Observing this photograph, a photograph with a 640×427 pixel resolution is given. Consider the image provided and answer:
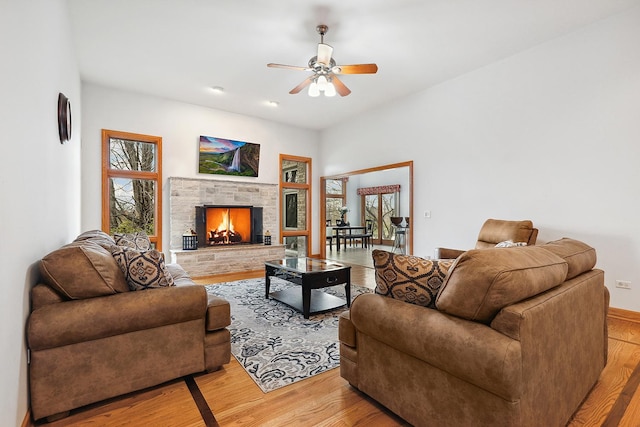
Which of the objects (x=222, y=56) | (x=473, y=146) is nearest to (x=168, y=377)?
(x=222, y=56)

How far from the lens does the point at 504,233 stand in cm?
368

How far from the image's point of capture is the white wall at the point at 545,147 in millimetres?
3213

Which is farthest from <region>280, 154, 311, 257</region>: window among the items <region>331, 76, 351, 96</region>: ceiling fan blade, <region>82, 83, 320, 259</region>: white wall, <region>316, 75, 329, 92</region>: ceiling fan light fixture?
<region>316, 75, 329, 92</region>: ceiling fan light fixture

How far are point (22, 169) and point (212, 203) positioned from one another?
4.39 meters

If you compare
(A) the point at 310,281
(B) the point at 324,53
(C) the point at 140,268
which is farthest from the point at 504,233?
(C) the point at 140,268

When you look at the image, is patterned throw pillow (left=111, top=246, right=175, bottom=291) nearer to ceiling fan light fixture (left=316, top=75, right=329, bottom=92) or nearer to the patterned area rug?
the patterned area rug

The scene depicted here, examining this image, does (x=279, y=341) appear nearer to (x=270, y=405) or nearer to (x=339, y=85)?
(x=270, y=405)

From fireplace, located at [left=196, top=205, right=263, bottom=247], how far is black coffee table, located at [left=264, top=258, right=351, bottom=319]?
95.9 inches

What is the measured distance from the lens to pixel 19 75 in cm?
151

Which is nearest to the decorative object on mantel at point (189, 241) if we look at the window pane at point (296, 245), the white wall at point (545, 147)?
the window pane at point (296, 245)

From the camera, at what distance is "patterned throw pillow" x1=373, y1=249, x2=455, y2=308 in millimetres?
1563

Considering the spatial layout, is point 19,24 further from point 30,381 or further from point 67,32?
point 67,32

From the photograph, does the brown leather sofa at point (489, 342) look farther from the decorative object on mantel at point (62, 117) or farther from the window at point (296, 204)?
the window at point (296, 204)

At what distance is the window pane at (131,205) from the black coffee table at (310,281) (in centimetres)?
297
